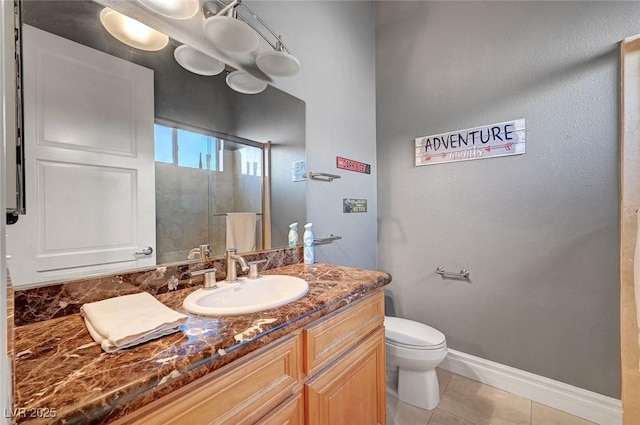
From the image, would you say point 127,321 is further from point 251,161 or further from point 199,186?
point 251,161

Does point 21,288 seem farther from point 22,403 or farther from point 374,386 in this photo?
point 374,386

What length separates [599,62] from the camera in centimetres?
146

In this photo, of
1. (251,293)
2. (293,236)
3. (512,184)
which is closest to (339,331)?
(251,293)

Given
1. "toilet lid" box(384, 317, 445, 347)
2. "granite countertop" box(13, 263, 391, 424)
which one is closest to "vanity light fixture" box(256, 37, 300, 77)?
"granite countertop" box(13, 263, 391, 424)

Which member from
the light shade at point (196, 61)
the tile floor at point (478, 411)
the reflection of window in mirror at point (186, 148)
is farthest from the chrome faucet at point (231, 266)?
the tile floor at point (478, 411)

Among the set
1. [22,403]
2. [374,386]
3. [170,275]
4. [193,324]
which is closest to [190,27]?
[170,275]

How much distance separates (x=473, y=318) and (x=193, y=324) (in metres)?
1.87

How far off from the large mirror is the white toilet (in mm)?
1078

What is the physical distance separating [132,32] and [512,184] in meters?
2.15

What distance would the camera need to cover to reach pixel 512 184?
5.64 feet

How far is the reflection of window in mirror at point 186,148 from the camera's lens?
107 cm

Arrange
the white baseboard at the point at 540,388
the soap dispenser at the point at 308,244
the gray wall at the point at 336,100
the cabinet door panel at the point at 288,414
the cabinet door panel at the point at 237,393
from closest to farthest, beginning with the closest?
the cabinet door panel at the point at 237,393
the cabinet door panel at the point at 288,414
the white baseboard at the point at 540,388
the soap dispenser at the point at 308,244
the gray wall at the point at 336,100

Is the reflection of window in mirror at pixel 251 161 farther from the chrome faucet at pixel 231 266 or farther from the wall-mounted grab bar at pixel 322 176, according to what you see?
the chrome faucet at pixel 231 266

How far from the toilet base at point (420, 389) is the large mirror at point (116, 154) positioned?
1.27 meters
